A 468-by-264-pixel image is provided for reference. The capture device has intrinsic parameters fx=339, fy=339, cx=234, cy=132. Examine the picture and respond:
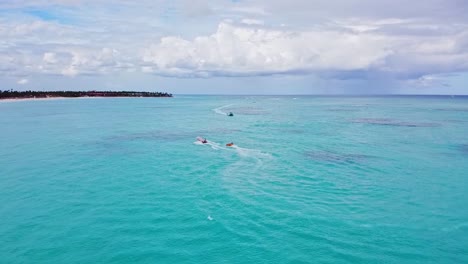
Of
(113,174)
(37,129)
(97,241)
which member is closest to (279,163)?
(113,174)

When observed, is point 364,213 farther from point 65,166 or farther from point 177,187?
point 65,166

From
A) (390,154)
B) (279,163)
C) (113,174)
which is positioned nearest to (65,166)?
(113,174)

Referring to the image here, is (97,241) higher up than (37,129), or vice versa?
(37,129)

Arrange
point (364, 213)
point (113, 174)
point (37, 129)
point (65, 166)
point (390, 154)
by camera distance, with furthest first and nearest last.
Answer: point (37, 129), point (390, 154), point (65, 166), point (113, 174), point (364, 213)

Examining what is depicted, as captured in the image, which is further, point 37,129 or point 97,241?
point 37,129

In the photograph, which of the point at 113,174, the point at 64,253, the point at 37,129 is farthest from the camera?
the point at 37,129

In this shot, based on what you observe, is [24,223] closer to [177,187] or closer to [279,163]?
[177,187]
